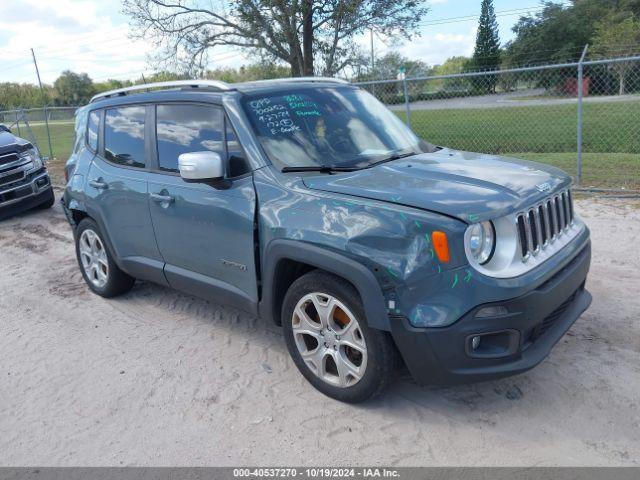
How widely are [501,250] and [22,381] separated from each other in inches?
134

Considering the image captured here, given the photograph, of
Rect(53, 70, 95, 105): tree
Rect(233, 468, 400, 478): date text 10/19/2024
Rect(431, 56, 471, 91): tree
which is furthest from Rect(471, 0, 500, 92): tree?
Rect(233, 468, 400, 478): date text 10/19/2024

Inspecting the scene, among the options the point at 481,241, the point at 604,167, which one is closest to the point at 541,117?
the point at 604,167

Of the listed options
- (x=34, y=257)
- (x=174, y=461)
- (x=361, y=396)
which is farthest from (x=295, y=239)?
(x=34, y=257)

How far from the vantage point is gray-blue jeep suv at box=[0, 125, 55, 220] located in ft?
30.2

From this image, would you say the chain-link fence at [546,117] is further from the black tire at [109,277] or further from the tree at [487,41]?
the tree at [487,41]

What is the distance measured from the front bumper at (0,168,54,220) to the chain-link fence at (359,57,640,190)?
5809 mm

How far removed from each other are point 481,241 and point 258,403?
1702 mm

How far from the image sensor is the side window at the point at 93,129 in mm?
5273

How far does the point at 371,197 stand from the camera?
10.5 ft

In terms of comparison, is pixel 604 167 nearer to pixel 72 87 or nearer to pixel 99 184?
pixel 99 184

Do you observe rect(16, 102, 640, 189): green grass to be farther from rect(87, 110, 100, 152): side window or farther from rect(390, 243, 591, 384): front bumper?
rect(87, 110, 100, 152): side window

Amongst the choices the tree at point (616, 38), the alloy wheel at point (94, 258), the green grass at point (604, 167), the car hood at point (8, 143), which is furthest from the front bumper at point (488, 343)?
the tree at point (616, 38)

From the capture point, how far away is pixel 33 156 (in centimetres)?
982

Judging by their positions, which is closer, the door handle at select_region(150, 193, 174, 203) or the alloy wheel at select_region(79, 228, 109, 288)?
the door handle at select_region(150, 193, 174, 203)
